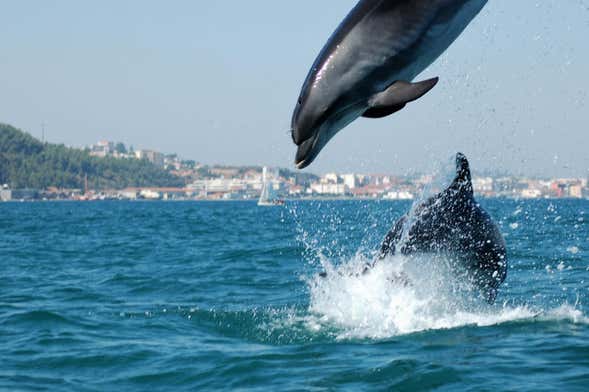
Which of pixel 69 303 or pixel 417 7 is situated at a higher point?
pixel 417 7

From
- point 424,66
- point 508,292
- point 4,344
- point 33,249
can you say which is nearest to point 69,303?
point 4,344

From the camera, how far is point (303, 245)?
28938 millimetres

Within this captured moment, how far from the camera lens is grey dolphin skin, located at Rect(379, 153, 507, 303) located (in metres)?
11.0

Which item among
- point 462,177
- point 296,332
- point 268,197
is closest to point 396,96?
point 462,177

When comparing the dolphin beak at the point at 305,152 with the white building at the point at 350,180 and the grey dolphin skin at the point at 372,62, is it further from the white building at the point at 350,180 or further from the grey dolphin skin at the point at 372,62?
the white building at the point at 350,180

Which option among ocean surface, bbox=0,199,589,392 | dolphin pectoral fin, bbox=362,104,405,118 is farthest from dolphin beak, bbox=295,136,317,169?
ocean surface, bbox=0,199,589,392

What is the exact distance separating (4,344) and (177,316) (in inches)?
102

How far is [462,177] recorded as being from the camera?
434 inches

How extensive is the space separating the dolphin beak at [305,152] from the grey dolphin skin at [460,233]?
561 centimetres

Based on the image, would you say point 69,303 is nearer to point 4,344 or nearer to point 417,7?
point 4,344

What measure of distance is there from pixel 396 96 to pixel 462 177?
226 inches

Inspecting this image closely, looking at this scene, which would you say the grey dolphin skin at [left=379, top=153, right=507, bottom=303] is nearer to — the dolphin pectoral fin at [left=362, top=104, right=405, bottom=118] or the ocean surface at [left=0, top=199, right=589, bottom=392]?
the ocean surface at [left=0, top=199, right=589, bottom=392]


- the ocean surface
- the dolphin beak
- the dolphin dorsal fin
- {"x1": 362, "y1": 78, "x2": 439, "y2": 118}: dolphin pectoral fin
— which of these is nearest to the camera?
{"x1": 362, "y1": 78, "x2": 439, "y2": 118}: dolphin pectoral fin

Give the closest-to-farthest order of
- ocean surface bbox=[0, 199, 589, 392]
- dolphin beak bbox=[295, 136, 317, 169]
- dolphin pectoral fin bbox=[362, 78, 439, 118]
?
dolphin pectoral fin bbox=[362, 78, 439, 118], dolphin beak bbox=[295, 136, 317, 169], ocean surface bbox=[0, 199, 589, 392]
